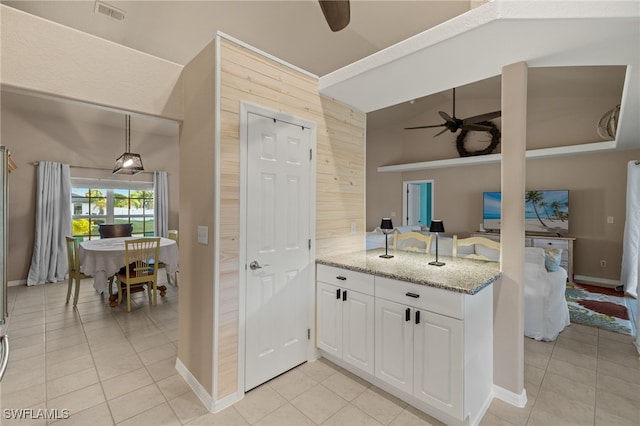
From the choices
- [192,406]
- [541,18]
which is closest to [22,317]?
[192,406]

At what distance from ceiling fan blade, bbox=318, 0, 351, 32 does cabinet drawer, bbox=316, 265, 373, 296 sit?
182 cm

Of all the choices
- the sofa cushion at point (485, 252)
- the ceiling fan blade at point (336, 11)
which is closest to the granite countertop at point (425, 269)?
the sofa cushion at point (485, 252)

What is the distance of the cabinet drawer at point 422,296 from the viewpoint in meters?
1.80

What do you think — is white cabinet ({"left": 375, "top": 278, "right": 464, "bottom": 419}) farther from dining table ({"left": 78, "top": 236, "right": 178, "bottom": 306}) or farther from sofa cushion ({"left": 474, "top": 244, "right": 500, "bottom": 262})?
dining table ({"left": 78, "top": 236, "right": 178, "bottom": 306})

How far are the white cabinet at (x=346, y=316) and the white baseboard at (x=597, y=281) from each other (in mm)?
5612

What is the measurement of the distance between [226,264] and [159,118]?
137cm

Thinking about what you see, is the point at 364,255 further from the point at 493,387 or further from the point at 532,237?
the point at 532,237

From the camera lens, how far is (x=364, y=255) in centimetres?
295

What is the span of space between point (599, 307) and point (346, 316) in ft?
13.3

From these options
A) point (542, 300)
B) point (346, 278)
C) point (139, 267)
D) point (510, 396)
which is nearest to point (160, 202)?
point (139, 267)

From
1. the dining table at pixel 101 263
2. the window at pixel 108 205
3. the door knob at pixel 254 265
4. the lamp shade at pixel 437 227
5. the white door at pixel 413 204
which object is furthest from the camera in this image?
the white door at pixel 413 204

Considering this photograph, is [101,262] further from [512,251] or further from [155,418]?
[512,251]

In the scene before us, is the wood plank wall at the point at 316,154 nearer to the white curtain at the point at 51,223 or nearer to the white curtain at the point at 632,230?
the white curtain at the point at 632,230

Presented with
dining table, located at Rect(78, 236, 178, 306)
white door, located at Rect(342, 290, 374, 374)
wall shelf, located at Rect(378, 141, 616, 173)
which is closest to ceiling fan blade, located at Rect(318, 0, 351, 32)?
white door, located at Rect(342, 290, 374, 374)
